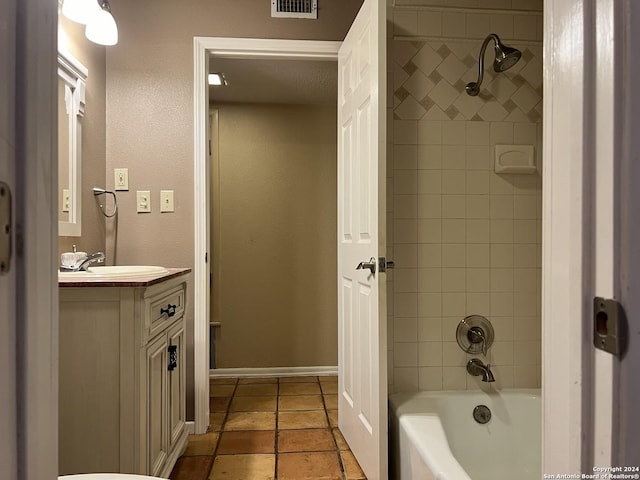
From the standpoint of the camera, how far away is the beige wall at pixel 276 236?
122 inches

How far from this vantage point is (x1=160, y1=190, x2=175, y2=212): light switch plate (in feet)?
6.99

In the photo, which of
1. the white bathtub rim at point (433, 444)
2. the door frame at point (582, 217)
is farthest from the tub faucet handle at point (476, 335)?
the door frame at point (582, 217)

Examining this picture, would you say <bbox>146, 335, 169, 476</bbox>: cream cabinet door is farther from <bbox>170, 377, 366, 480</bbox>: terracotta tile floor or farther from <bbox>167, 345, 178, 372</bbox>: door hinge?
<bbox>170, 377, 366, 480</bbox>: terracotta tile floor

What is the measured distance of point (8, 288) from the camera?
1.15 ft

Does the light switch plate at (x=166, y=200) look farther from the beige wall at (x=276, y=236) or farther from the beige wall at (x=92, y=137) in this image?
the beige wall at (x=276, y=236)

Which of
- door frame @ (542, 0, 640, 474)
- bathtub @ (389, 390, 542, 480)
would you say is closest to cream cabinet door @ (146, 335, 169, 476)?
bathtub @ (389, 390, 542, 480)

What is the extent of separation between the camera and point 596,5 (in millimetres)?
415

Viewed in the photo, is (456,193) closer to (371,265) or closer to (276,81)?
(371,265)

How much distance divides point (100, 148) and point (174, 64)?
23.1 inches

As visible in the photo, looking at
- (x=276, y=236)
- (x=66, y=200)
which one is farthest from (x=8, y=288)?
(x=276, y=236)

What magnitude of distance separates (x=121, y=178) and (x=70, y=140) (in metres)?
0.34

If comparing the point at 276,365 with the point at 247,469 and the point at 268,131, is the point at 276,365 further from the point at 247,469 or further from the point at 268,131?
the point at 268,131

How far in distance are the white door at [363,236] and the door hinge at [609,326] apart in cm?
109

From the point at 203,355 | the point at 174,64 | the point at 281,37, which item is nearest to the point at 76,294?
the point at 203,355
